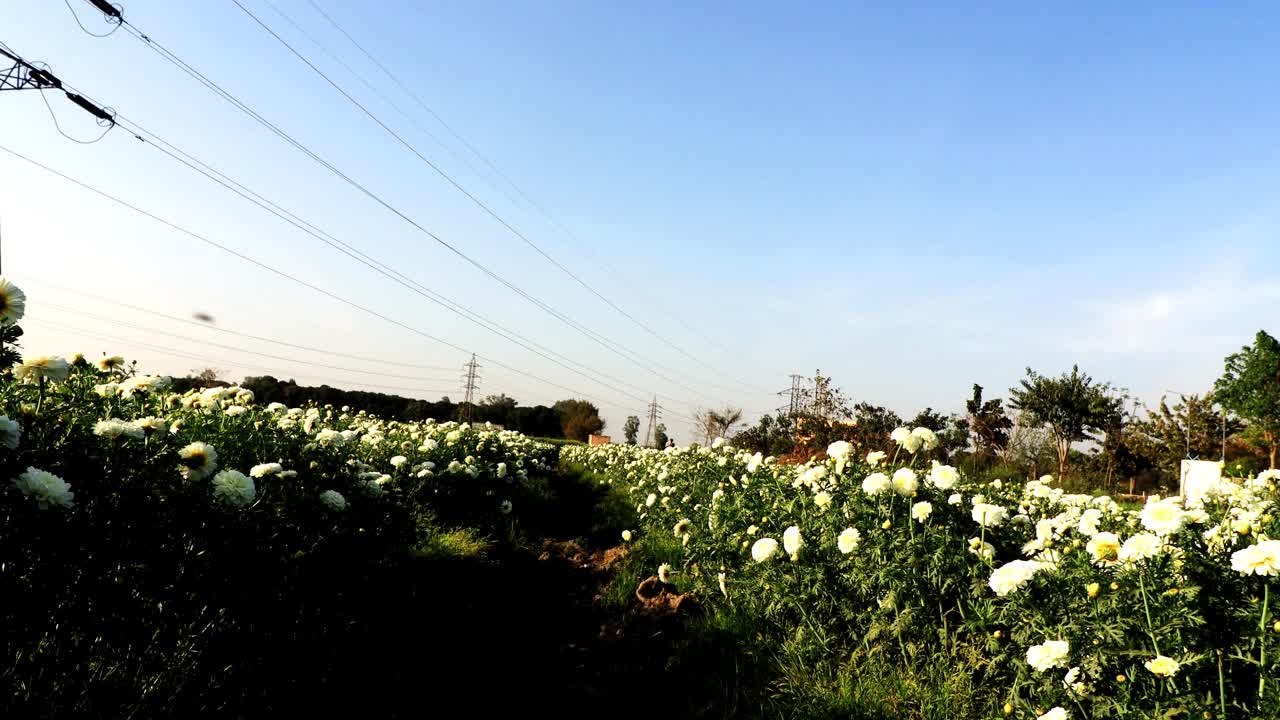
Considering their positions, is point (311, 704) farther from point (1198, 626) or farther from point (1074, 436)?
point (1074, 436)

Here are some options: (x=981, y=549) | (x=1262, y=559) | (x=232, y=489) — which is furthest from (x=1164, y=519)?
(x=232, y=489)

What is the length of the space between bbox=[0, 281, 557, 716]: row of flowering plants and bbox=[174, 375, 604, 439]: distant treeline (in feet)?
145

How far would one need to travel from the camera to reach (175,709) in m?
2.55

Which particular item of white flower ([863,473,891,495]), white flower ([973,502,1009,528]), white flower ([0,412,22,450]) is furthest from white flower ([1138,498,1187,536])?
white flower ([0,412,22,450])

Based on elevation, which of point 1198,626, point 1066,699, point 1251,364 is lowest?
point 1066,699

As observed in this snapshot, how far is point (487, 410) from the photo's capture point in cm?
6141

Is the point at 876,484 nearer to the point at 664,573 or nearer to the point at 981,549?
the point at 981,549

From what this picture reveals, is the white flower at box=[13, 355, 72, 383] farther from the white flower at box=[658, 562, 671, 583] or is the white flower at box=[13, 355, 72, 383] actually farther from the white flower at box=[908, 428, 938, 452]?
the white flower at box=[908, 428, 938, 452]

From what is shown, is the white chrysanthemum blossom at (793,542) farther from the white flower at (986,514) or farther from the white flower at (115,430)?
the white flower at (115,430)

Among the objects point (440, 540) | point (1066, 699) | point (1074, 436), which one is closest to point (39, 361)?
point (440, 540)

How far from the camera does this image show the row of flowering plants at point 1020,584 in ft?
8.16

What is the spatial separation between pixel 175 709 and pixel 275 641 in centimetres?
73

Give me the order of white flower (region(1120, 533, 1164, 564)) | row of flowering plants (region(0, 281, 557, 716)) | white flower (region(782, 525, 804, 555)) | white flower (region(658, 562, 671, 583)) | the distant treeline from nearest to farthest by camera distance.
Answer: row of flowering plants (region(0, 281, 557, 716)) < white flower (region(1120, 533, 1164, 564)) < white flower (region(782, 525, 804, 555)) < white flower (region(658, 562, 671, 583)) < the distant treeline

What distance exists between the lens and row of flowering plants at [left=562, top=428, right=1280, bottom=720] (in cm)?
249
